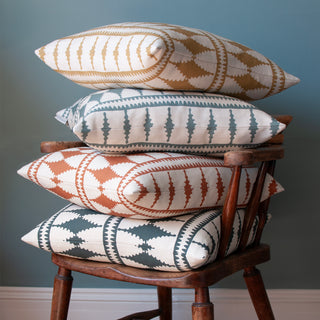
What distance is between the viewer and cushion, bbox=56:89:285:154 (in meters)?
0.99

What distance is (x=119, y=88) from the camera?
3.77 ft

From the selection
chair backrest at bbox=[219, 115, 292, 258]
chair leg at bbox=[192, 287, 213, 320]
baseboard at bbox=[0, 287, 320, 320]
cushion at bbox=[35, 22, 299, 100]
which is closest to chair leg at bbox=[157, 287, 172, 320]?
baseboard at bbox=[0, 287, 320, 320]

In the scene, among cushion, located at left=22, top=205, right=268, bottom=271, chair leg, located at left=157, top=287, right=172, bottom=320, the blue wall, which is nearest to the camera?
cushion, located at left=22, top=205, right=268, bottom=271

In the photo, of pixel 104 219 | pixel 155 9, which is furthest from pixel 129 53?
pixel 155 9

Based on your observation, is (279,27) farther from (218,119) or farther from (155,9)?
(218,119)

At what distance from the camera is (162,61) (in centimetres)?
99

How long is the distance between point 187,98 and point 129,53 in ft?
0.54

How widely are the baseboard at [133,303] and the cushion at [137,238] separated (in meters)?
0.62

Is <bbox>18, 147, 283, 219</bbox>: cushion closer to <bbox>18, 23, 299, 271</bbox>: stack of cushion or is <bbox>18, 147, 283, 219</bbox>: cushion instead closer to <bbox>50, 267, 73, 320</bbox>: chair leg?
<bbox>18, 23, 299, 271</bbox>: stack of cushion

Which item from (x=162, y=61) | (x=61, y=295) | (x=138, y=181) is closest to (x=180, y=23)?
(x=162, y=61)

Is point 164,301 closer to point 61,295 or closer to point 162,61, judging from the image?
point 61,295

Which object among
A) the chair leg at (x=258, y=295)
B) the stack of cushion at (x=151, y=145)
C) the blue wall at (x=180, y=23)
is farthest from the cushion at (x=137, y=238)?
the blue wall at (x=180, y=23)

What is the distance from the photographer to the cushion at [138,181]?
3.12ft

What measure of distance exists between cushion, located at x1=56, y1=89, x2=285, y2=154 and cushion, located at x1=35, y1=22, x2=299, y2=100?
1.5 inches
